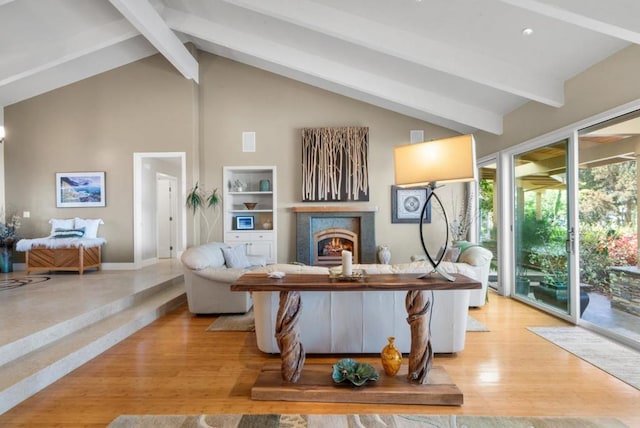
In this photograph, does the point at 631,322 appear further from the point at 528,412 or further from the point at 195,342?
the point at 195,342

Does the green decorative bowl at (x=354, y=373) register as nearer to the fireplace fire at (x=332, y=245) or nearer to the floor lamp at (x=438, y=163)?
the floor lamp at (x=438, y=163)

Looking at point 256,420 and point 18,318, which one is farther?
point 18,318

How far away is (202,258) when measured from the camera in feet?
12.6

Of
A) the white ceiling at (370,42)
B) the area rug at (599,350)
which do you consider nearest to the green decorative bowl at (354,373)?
the area rug at (599,350)

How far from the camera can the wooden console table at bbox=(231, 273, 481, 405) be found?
2.10 m

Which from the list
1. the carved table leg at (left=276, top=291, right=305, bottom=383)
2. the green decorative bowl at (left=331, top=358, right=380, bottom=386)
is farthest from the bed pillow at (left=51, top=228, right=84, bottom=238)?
the green decorative bowl at (left=331, top=358, right=380, bottom=386)

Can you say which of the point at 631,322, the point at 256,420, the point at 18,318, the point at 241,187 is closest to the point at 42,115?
the point at 241,187

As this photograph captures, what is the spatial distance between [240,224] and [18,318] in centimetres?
356

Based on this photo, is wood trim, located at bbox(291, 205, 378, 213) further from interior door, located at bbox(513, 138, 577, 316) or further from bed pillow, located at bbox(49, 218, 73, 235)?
bed pillow, located at bbox(49, 218, 73, 235)

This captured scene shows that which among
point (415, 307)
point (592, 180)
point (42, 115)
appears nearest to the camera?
point (415, 307)

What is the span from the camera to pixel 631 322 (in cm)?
306

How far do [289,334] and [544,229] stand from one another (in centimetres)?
363

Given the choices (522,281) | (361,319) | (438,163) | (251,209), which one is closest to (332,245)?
(251,209)

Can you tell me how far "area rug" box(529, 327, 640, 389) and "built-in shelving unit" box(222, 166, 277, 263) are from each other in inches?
170
